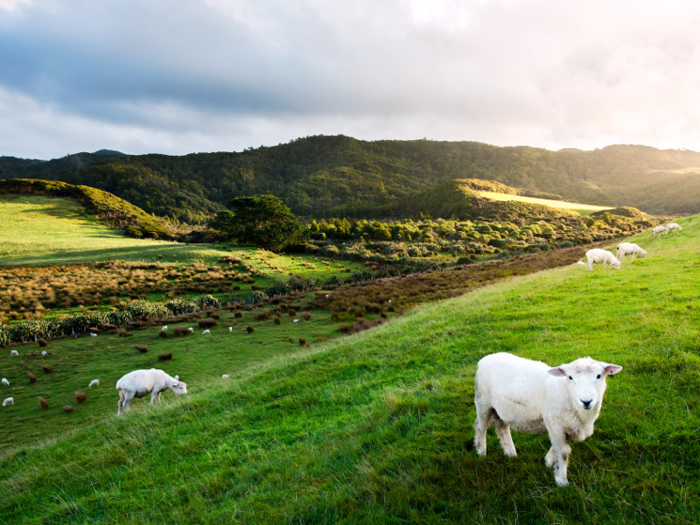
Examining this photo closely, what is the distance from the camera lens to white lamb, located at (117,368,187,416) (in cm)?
1020

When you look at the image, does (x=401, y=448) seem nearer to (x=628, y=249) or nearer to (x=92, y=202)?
(x=628, y=249)

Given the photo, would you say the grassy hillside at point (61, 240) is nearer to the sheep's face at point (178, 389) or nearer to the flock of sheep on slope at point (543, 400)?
the sheep's face at point (178, 389)

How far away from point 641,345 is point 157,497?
27.2ft

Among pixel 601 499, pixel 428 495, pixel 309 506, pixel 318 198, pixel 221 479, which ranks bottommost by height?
pixel 221 479

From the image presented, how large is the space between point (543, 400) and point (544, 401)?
1 cm

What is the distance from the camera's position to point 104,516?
4426 mm

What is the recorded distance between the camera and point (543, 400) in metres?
3.52

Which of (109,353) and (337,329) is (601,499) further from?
(109,353)

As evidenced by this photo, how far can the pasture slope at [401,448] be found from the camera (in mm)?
3297

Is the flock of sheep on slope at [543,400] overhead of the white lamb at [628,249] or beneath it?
beneath

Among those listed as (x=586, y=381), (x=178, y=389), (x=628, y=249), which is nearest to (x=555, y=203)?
(x=628, y=249)

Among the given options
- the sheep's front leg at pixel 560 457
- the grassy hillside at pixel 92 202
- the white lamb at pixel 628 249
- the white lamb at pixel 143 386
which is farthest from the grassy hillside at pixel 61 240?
the sheep's front leg at pixel 560 457

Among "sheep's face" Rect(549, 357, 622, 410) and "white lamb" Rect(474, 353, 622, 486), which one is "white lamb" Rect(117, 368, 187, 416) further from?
"sheep's face" Rect(549, 357, 622, 410)

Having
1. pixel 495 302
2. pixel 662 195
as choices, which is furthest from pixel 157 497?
pixel 662 195
